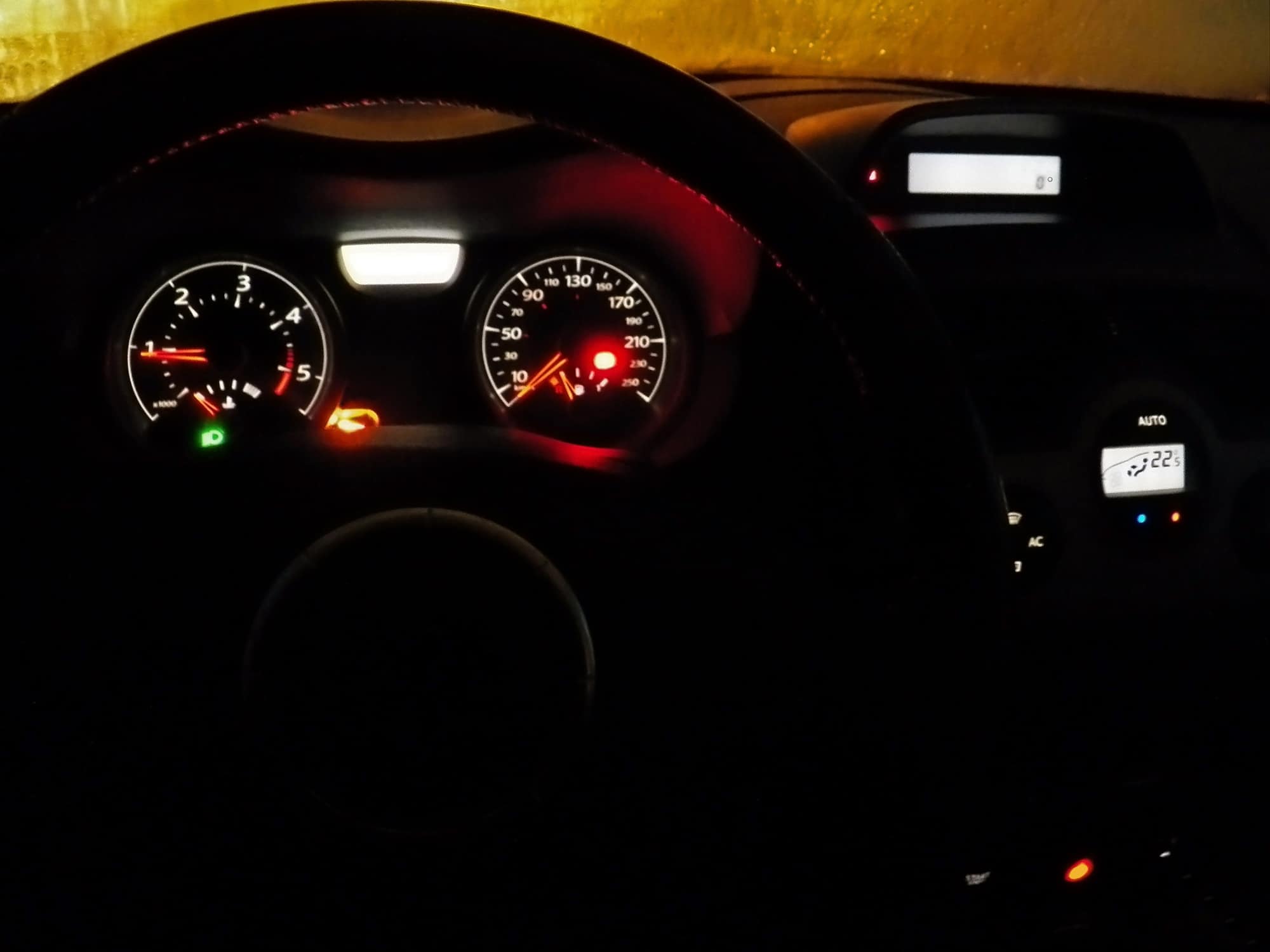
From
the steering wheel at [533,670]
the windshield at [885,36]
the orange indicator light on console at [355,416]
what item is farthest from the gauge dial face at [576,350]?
the steering wheel at [533,670]

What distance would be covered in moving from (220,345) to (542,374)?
1.30ft

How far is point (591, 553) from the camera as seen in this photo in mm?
1350

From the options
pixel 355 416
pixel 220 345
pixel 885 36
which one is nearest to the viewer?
pixel 355 416

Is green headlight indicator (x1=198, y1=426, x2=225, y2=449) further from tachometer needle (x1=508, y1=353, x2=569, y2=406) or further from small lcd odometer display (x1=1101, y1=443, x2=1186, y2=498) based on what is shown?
small lcd odometer display (x1=1101, y1=443, x2=1186, y2=498)

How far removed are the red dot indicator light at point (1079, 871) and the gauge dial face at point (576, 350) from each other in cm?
74

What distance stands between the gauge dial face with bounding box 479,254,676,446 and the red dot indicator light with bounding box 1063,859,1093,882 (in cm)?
74

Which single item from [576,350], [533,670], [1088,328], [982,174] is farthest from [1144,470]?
[533,670]

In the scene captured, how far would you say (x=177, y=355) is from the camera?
6.04 ft

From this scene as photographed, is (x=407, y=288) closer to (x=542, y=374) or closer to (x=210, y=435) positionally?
(x=542, y=374)

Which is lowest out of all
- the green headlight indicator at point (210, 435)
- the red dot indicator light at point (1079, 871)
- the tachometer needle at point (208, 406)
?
the red dot indicator light at point (1079, 871)

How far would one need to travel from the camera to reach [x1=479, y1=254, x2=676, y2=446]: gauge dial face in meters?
1.87

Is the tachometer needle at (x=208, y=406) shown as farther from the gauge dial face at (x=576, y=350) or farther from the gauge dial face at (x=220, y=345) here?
the gauge dial face at (x=576, y=350)

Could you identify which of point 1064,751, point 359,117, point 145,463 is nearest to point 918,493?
point 145,463

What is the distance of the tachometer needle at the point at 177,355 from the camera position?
6.00 feet
